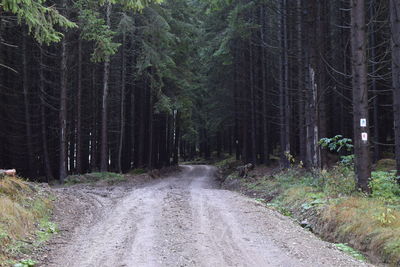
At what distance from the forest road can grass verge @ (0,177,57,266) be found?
507 mm

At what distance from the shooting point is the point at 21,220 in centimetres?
775

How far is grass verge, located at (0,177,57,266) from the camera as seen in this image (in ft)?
20.6

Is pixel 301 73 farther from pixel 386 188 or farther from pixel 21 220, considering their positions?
pixel 21 220

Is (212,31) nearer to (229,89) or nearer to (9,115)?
(229,89)

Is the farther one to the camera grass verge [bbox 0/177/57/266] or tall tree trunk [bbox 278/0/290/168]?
tall tree trunk [bbox 278/0/290/168]

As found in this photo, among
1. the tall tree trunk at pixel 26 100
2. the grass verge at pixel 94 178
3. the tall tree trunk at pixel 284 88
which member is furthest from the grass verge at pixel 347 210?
the tall tree trunk at pixel 26 100

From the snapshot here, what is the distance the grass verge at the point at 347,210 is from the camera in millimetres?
6987

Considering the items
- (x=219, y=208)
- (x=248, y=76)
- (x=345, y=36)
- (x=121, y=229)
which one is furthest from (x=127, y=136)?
(x=121, y=229)

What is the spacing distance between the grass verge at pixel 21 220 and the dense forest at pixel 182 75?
19.6 ft

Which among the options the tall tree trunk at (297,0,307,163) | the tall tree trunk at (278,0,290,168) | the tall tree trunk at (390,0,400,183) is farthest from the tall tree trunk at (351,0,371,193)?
the tall tree trunk at (278,0,290,168)

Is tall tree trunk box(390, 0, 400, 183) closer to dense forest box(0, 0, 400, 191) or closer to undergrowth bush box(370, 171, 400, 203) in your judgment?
undergrowth bush box(370, 171, 400, 203)

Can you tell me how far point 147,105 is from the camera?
31.7 metres

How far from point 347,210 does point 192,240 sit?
3.70 metres

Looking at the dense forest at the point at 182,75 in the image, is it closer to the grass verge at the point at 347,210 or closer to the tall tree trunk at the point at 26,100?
the tall tree trunk at the point at 26,100
